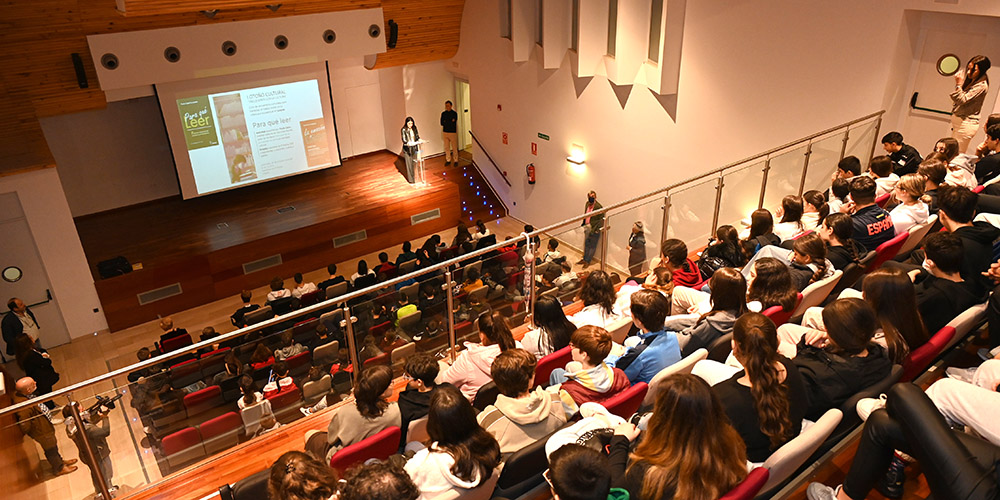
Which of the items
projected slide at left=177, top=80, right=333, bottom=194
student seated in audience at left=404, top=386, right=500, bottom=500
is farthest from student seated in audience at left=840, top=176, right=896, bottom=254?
projected slide at left=177, top=80, right=333, bottom=194

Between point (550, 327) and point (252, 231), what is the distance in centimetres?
880

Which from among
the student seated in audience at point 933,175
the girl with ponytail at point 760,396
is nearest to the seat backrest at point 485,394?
the girl with ponytail at point 760,396

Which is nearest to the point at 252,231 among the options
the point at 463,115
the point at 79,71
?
the point at 79,71

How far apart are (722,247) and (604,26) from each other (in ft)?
20.3

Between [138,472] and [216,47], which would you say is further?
[216,47]

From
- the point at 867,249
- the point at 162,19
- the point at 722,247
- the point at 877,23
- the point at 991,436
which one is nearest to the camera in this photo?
the point at 991,436

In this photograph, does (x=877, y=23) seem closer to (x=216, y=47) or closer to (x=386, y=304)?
(x=386, y=304)

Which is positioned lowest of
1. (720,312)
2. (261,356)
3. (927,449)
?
(261,356)

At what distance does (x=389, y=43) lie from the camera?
12.7 m

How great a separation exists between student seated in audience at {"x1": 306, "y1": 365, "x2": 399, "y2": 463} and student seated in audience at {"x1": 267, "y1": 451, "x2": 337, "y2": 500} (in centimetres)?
74

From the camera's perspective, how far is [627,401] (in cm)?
342

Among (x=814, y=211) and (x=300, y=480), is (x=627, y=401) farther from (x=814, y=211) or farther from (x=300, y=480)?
(x=814, y=211)

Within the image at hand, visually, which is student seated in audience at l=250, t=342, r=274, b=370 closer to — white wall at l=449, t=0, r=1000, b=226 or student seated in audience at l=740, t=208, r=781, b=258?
student seated in audience at l=740, t=208, r=781, b=258

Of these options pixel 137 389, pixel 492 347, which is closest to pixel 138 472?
pixel 137 389
